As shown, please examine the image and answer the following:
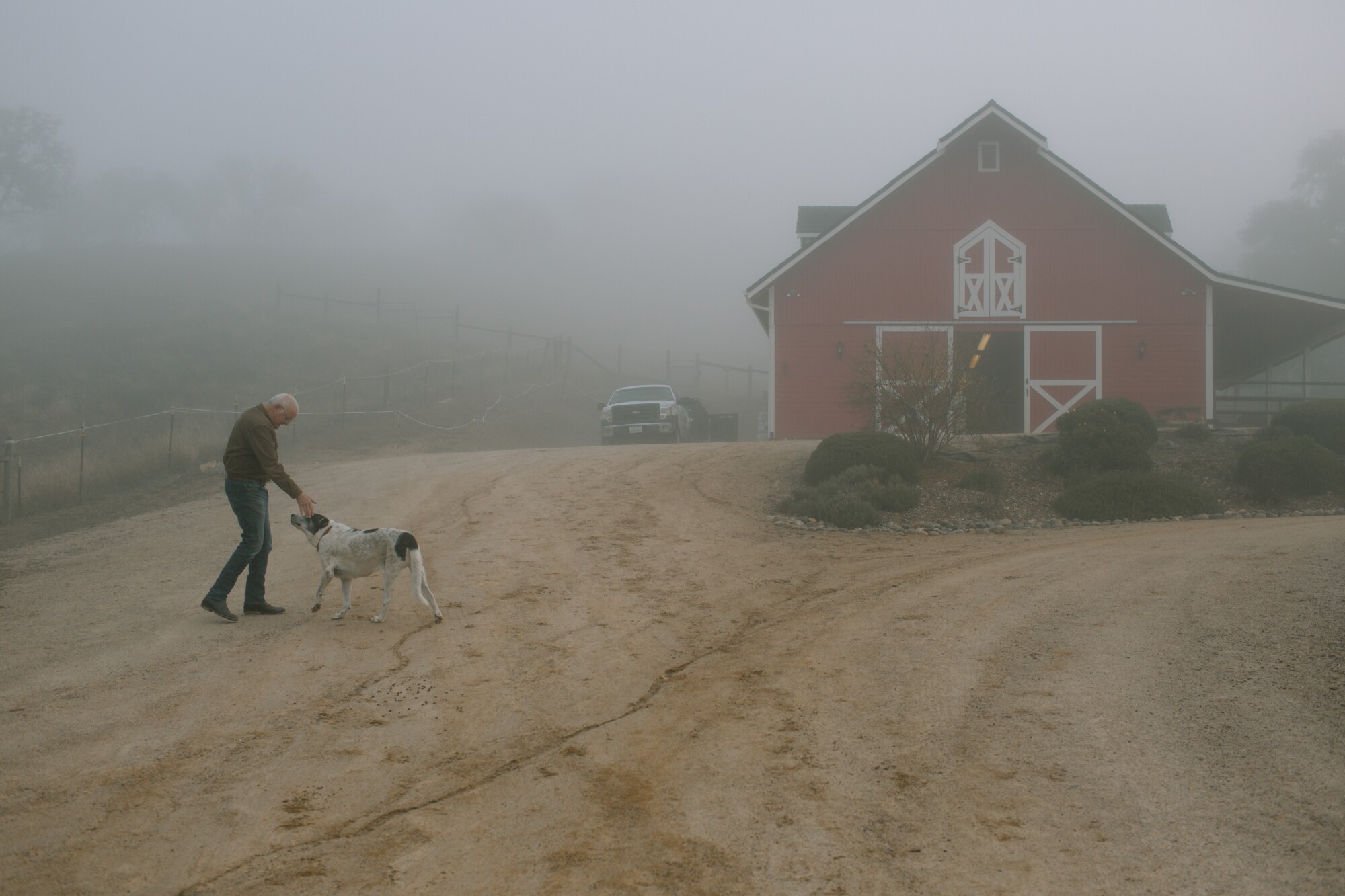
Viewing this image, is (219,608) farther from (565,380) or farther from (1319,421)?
(565,380)

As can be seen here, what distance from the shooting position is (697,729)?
5.20 meters

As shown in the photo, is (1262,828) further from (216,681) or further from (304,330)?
(304,330)

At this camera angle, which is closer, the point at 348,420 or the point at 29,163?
the point at 348,420

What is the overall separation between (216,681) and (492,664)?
1.79 metres

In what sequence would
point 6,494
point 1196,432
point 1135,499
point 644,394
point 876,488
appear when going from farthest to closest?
point 644,394
point 1196,432
point 6,494
point 876,488
point 1135,499

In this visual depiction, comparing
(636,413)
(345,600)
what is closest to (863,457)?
(345,600)

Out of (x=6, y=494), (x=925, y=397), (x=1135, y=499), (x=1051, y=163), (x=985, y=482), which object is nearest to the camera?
(x=1135, y=499)

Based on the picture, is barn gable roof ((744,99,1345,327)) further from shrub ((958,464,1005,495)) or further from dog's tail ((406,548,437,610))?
dog's tail ((406,548,437,610))

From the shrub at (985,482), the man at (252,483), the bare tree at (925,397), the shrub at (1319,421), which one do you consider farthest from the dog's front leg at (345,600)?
the shrub at (1319,421)

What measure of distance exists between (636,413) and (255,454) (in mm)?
17442

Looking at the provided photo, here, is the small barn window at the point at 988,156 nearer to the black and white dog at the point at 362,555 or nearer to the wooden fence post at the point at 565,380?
the wooden fence post at the point at 565,380

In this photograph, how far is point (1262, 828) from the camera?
380 centimetres

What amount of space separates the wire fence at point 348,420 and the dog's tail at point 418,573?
9698mm

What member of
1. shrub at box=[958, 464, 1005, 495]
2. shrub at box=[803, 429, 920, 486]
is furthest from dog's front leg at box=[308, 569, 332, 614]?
shrub at box=[958, 464, 1005, 495]
